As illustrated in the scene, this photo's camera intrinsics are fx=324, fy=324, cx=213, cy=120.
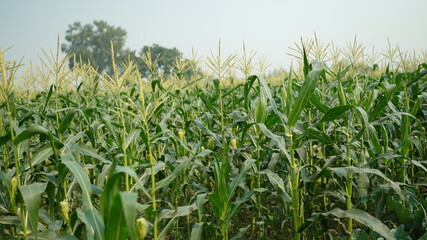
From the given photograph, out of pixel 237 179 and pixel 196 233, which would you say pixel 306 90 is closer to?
pixel 237 179

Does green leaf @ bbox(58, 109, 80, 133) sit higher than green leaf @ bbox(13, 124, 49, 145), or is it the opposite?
green leaf @ bbox(58, 109, 80, 133)

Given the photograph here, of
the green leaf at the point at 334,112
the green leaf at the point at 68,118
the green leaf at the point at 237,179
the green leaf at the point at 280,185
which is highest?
the green leaf at the point at 68,118

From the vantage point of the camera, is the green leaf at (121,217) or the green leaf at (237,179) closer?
the green leaf at (121,217)

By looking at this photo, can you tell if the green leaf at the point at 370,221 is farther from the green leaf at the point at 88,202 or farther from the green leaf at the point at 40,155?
the green leaf at the point at 40,155

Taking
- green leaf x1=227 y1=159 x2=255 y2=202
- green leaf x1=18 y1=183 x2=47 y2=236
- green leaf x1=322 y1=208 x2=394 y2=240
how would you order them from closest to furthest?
green leaf x1=18 y1=183 x2=47 y2=236, green leaf x1=322 y1=208 x2=394 y2=240, green leaf x1=227 y1=159 x2=255 y2=202

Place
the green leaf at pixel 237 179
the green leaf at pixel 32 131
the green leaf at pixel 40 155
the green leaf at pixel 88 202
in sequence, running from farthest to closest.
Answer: the green leaf at pixel 237 179, the green leaf at pixel 40 155, the green leaf at pixel 32 131, the green leaf at pixel 88 202

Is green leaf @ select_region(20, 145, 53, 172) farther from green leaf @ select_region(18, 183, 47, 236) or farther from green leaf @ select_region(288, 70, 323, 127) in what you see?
green leaf @ select_region(288, 70, 323, 127)

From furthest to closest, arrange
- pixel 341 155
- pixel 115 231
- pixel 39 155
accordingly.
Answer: pixel 341 155 → pixel 39 155 → pixel 115 231

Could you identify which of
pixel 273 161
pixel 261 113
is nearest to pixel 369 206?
pixel 273 161

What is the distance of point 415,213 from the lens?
7.93 ft

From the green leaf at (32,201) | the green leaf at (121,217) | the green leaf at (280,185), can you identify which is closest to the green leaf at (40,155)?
the green leaf at (32,201)

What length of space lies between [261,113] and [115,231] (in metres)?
1.70

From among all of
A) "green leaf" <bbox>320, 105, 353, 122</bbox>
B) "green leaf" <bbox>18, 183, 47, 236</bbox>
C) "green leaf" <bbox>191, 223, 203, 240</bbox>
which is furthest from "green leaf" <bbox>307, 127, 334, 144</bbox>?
"green leaf" <bbox>18, 183, 47, 236</bbox>

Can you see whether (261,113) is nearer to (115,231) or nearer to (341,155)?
(341,155)
